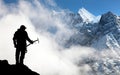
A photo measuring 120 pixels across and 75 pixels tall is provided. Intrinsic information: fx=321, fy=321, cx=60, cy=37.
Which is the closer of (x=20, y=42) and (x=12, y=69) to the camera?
(x=12, y=69)

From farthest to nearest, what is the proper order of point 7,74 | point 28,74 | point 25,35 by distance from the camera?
point 25,35
point 28,74
point 7,74

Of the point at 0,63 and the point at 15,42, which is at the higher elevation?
the point at 15,42

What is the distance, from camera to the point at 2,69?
24.2m

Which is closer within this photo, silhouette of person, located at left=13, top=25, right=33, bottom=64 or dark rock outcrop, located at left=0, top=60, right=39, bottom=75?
dark rock outcrop, located at left=0, top=60, right=39, bottom=75

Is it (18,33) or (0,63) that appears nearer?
(0,63)

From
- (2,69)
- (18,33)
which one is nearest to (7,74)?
(2,69)

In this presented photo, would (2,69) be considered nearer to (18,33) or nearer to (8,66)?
(8,66)

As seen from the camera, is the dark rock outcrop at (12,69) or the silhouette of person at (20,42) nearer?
the dark rock outcrop at (12,69)

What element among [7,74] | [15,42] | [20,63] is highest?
[15,42]

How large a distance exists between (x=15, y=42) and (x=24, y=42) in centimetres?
80

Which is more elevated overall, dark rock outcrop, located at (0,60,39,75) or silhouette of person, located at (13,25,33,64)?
silhouette of person, located at (13,25,33,64)

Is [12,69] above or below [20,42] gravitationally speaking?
below

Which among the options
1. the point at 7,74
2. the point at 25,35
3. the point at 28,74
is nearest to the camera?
the point at 7,74

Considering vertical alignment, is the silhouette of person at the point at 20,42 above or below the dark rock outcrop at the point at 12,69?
above
